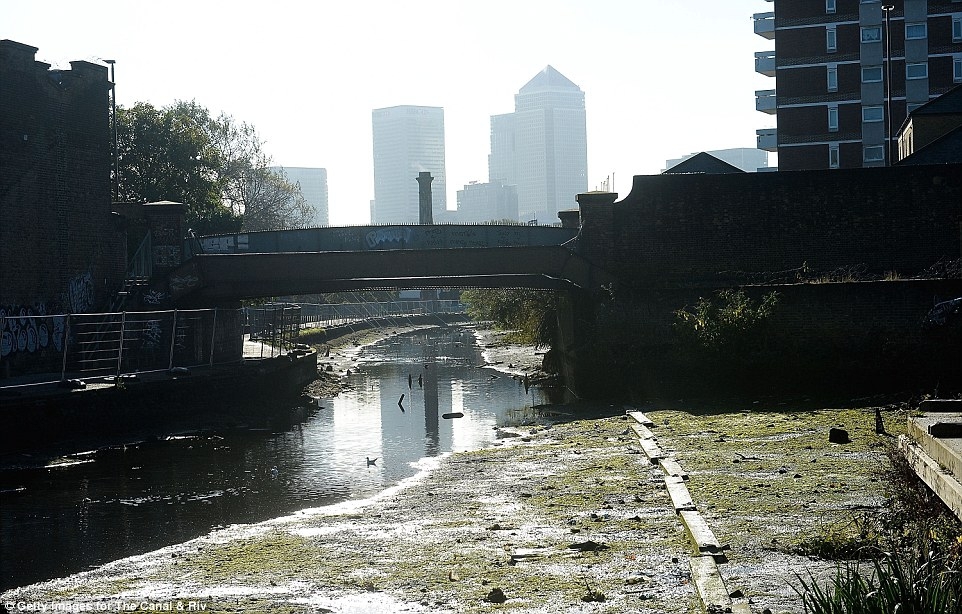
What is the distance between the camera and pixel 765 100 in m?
62.6

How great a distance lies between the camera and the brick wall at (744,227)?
2878 cm

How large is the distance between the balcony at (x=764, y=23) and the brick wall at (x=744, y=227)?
38247 mm

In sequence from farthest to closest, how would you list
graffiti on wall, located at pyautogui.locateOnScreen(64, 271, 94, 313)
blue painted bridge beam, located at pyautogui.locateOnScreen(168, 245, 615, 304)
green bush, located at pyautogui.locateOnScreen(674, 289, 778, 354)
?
blue painted bridge beam, located at pyautogui.locateOnScreen(168, 245, 615, 304), graffiti on wall, located at pyautogui.locateOnScreen(64, 271, 94, 313), green bush, located at pyautogui.locateOnScreen(674, 289, 778, 354)

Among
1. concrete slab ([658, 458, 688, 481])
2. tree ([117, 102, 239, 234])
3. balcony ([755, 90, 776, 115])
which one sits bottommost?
concrete slab ([658, 458, 688, 481])

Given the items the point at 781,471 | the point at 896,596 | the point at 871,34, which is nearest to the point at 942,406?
the point at 781,471

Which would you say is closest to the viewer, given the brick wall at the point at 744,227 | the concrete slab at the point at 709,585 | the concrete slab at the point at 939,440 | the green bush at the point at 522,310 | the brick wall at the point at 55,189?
the concrete slab at the point at 939,440

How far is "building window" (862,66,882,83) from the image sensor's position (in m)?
59.9

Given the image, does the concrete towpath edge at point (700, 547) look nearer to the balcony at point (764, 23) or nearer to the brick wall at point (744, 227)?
the brick wall at point (744, 227)

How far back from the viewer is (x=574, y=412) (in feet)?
75.5

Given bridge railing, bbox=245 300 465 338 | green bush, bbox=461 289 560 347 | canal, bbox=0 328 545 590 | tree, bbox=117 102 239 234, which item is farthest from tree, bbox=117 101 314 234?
canal, bbox=0 328 545 590

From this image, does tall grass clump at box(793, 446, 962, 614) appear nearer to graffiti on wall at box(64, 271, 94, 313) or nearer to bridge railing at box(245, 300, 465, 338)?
graffiti on wall at box(64, 271, 94, 313)

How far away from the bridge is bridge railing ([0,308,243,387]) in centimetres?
125

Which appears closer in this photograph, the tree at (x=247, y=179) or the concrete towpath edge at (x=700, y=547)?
the concrete towpath edge at (x=700, y=547)

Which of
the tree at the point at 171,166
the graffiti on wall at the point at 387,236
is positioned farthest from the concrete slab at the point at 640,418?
the tree at the point at 171,166
